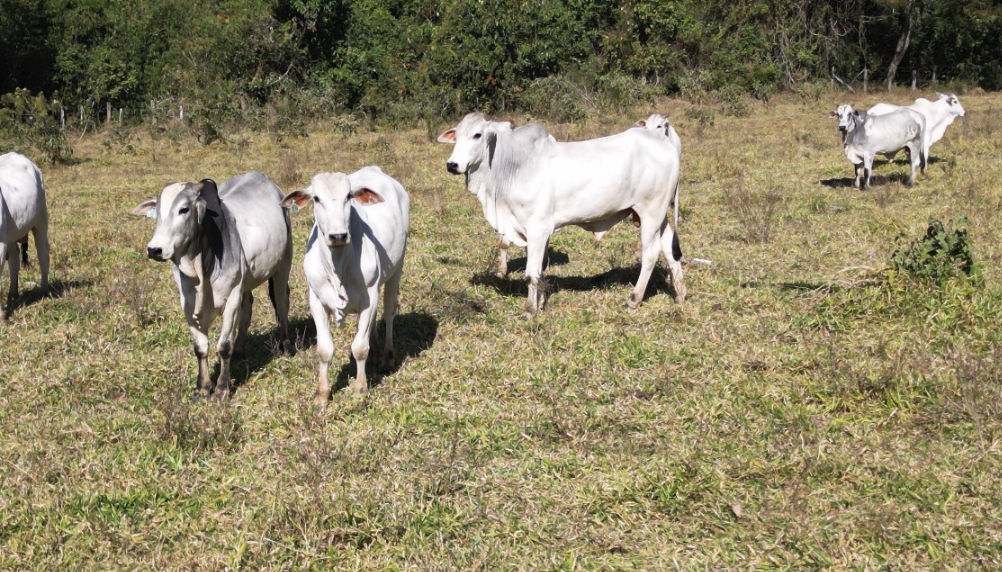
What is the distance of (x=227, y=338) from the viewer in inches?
224

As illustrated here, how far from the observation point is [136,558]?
12.9ft

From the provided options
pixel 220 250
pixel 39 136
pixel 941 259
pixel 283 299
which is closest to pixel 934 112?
pixel 941 259

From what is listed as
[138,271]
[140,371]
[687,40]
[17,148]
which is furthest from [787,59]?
[140,371]

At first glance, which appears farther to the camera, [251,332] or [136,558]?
[251,332]

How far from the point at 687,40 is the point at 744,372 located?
2388 centimetres

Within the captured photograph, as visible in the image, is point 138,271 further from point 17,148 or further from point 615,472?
point 17,148

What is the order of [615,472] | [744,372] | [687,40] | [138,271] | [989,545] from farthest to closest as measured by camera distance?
1. [687,40]
2. [138,271]
3. [744,372]
4. [615,472]
5. [989,545]

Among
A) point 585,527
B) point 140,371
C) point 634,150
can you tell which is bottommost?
point 140,371

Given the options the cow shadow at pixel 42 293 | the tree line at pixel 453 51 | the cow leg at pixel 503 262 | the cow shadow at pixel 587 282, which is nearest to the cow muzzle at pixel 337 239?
the cow shadow at pixel 587 282

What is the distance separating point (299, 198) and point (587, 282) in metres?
3.54

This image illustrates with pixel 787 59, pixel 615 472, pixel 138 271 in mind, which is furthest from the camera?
pixel 787 59

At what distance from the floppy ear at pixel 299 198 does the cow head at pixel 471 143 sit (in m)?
1.94

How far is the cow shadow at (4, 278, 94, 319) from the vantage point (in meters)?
7.61

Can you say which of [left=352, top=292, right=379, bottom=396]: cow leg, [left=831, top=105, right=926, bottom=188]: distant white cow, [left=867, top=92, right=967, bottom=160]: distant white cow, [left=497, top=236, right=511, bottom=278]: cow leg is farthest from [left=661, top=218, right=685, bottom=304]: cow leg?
[left=867, top=92, right=967, bottom=160]: distant white cow
